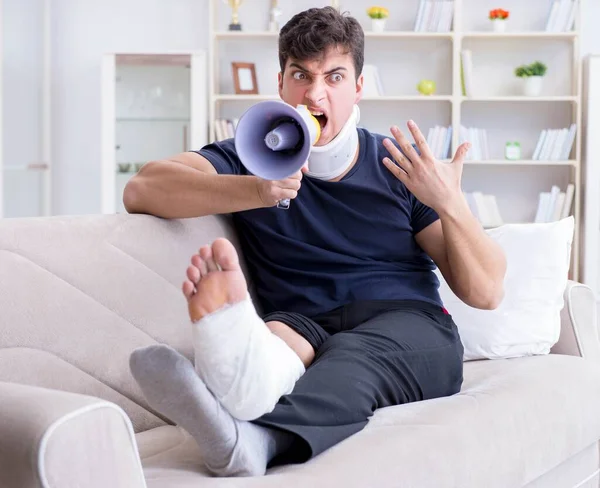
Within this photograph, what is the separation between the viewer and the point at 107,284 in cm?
168

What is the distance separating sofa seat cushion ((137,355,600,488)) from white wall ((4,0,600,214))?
4.18 meters

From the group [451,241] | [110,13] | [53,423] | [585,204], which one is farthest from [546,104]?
[53,423]

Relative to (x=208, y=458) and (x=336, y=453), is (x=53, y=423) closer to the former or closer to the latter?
(x=208, y=458)

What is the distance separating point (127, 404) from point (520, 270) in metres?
1.09

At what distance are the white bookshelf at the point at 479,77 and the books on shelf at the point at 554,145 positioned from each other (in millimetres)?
249

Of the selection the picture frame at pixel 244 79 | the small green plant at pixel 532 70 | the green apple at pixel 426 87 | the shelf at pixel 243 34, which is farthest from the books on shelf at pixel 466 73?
the picture frame at pixel 244 79

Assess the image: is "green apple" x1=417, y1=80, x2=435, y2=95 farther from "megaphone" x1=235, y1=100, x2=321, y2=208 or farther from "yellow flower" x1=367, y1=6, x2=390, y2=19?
"megaphone" x1=235, y1=100, x2=321, y2=208

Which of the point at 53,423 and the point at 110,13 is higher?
the point at 110,13

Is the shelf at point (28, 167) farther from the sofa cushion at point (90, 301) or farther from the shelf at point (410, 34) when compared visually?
the sofa cushion at point (90, 301)

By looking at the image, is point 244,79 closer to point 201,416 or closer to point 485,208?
point 485,208

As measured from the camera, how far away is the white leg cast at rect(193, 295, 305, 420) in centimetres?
125

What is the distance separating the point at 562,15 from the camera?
17.5 ft

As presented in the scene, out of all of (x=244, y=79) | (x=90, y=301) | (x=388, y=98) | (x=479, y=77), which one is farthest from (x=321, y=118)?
(x=479, y=77)

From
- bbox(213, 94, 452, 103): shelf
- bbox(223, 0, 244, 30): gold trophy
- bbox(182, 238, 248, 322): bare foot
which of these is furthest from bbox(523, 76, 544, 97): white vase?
bbox(182, 238, 248, 322): bare foot
